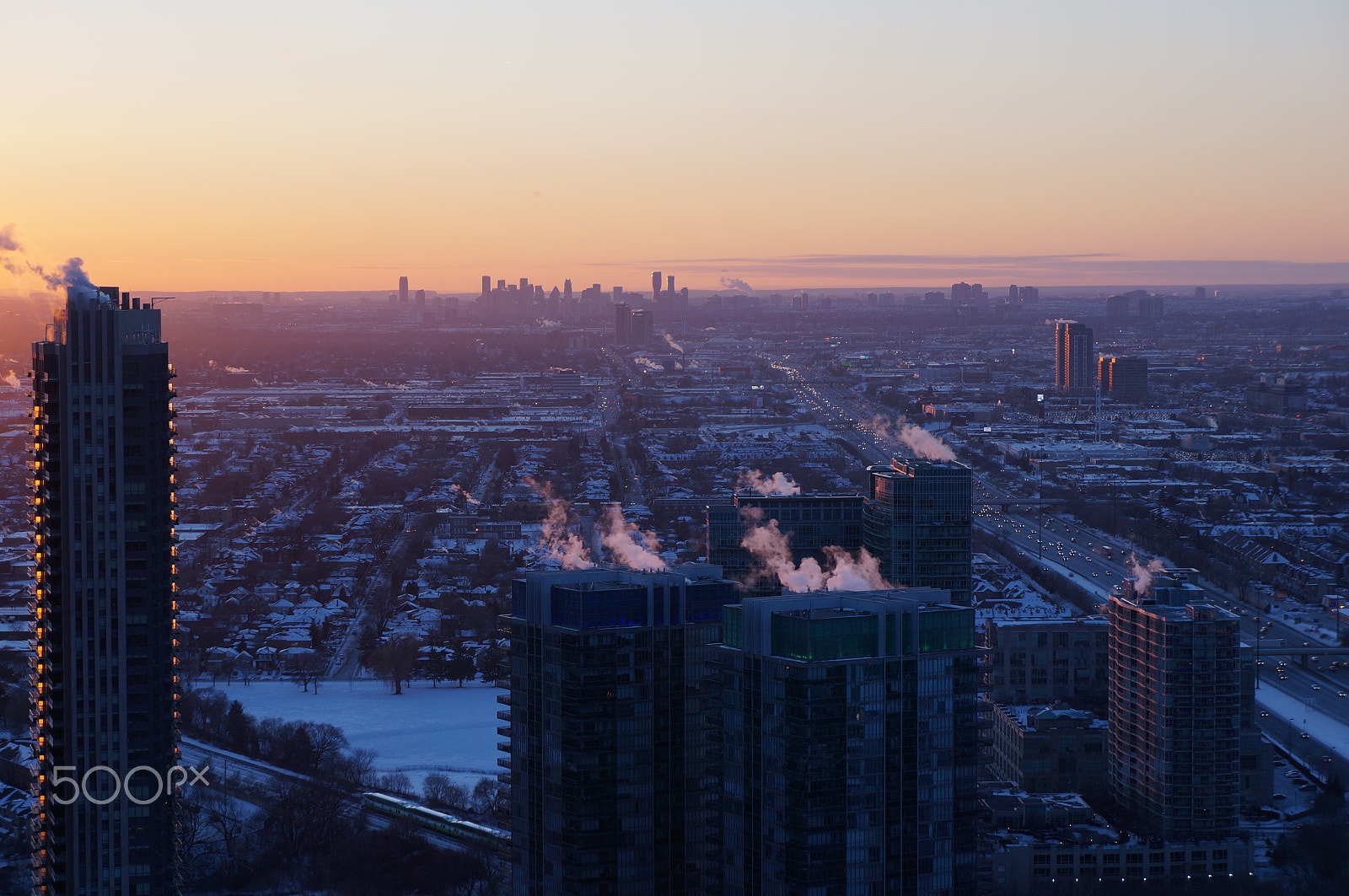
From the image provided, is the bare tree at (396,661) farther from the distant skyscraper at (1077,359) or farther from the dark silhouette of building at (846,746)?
the distant skyscraper at (1077,359)

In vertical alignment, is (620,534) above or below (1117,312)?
below

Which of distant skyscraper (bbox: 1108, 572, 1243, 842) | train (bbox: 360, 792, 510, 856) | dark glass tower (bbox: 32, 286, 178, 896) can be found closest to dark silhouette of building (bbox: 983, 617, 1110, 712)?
distant skyscraper (bbox: 1108, 572, 1243, 842)

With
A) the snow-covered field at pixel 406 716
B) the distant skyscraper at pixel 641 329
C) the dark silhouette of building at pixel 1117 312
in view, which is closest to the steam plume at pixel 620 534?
the snow-covered field at pixel 406 716

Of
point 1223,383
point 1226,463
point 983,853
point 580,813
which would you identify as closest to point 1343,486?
point 1226,463

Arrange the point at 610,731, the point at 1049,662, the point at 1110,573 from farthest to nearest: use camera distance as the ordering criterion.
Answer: the point at 1110,573
the point at 1049,662
the point at 610,731

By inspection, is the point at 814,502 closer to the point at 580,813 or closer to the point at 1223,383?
the point at 580,813

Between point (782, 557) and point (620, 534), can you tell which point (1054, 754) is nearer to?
point (782, 557)

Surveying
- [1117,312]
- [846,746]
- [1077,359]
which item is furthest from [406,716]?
[1117,312]
